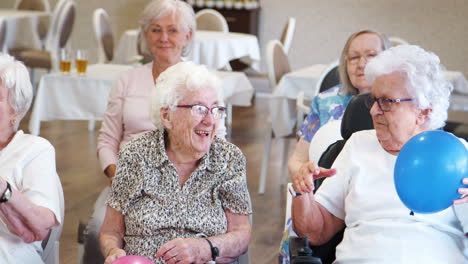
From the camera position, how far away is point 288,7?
348 inches

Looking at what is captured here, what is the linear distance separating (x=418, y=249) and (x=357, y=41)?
1446 millimetres

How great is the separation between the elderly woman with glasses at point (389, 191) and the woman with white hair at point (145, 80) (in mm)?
836

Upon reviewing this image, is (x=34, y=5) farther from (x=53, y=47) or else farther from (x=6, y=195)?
(x=6, y=195)

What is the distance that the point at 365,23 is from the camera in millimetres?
8594

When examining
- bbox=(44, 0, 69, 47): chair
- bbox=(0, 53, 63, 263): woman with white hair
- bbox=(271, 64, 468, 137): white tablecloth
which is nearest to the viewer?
bbox=(0, 53, 63, 263): woman with white hair

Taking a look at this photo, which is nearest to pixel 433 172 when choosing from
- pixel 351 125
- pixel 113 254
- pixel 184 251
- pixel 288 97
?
pixel 351 125

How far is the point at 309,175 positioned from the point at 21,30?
6017 mm

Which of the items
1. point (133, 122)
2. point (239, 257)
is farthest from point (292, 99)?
point (239, 257)

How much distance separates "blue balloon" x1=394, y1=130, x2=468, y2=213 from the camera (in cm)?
183

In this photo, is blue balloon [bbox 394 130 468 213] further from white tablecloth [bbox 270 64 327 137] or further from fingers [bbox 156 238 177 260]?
white tablecloth [bbox 270 64 327 137]

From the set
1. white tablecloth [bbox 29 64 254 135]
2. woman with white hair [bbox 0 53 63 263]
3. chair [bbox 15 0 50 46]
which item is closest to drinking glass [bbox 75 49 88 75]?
white tablecloth [bbox 29 64 254 135]

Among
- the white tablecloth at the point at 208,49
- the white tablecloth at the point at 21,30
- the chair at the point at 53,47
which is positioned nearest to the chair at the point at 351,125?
the white tablecloth at the point at 208,49

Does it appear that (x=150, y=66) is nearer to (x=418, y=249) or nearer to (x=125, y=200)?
(x=125, y=200)

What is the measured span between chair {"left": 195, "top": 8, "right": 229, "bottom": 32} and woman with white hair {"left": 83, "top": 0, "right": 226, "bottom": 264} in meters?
4.18
